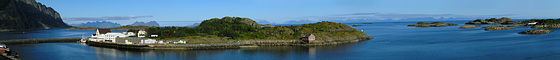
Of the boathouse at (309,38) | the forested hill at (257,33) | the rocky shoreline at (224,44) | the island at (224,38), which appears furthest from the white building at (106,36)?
the boathouse at (309,38)

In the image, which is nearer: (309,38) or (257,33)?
(309,38)

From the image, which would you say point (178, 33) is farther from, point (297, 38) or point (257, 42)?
point (297, 38)

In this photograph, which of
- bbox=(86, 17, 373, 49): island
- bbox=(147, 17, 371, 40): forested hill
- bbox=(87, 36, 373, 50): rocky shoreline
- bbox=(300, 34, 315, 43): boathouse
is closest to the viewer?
bbox=(87, 36, 373, 50): rocky shoreline

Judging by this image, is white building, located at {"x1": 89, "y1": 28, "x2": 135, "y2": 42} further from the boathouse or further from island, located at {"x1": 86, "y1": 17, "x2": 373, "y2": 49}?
the boathouse

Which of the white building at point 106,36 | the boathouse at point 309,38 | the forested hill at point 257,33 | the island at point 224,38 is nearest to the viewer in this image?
the island at point 224,38

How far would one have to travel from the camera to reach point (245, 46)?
85500 mm

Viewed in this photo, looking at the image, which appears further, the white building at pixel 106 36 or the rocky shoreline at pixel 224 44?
the white building at pixel 106 36

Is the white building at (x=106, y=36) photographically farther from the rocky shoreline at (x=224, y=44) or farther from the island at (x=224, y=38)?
the rocky shoreline at (x=224, y=44)

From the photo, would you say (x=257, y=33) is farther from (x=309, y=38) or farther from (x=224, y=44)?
(x=224, y=44)

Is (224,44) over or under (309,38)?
under

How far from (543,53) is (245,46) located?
5276 cm

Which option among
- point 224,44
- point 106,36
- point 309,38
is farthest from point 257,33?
point 106,36

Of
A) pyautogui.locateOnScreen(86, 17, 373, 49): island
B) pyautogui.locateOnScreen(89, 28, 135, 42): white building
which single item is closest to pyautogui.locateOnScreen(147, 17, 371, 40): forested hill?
pyautogui.locateOnScreen(86, 17, 373, 49): island

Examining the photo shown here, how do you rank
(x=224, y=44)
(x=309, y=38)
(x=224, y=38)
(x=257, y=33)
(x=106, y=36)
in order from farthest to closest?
(x=106, y=36) < (x=257, y=33) < (x=224, y=38) < (x=309, y=38) < (x=224, y=44)
